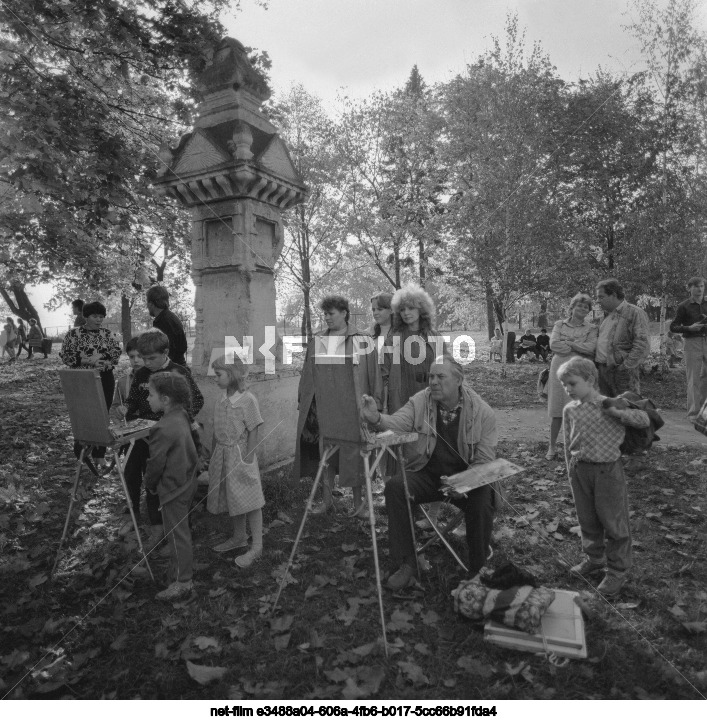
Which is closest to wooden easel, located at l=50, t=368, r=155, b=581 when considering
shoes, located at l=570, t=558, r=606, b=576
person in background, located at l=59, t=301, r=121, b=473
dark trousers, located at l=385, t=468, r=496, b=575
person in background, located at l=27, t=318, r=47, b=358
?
dark trousers, located at l=385, t=468, r=496, b=575

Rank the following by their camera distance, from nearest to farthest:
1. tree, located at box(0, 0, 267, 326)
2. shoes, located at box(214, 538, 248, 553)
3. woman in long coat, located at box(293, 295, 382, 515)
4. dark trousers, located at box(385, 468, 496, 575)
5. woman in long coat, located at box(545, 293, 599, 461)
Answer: dark trousers, located at box(385, 468, 496, 575) → shoes, located at box(214, 538, 248, 553) → woman in long coat, located at box(293, 295, 382, 515) → woman in long coat, located at box(545, 293, 599, 461) → tree, located at box(0, 0, 267, 326)

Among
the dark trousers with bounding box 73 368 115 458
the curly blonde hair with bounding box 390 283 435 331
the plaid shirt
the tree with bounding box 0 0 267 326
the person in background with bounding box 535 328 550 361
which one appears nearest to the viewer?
the plaid shirt

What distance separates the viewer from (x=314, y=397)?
4.64 meters

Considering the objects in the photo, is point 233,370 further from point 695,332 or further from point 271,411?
point 695,332

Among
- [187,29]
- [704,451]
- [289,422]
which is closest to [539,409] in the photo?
[704,451]

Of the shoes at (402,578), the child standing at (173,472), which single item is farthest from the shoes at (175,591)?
the shoes at (402,578)

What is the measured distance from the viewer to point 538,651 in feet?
8.59

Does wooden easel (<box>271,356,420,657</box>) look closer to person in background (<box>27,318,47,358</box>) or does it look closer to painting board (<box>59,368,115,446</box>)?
painting board (<box>59,368,115,446</box>)

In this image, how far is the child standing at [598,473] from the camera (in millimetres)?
3219

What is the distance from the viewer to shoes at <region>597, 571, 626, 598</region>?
3191 mm

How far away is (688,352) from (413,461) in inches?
231

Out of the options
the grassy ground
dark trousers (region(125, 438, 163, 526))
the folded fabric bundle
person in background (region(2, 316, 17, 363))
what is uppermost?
person in background (region(2, 316, 17, 363))

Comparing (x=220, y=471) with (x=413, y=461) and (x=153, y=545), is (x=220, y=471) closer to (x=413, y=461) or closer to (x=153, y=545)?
(x=153, y=545)

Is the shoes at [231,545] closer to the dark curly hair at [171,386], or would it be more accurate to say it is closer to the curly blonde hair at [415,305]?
the dark curly hair at [171,386]
